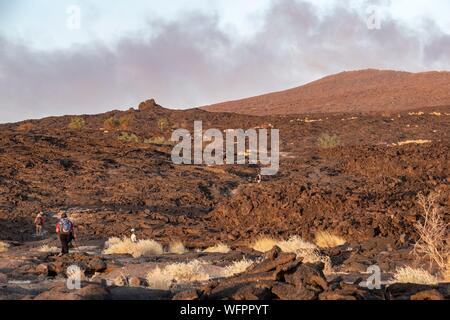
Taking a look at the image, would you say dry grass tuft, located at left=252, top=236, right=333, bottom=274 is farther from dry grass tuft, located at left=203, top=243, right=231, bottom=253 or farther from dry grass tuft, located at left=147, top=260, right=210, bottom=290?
dry grass tuft, located at left=147, top=260, right=210, bottom=290

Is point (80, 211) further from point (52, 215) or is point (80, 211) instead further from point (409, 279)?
point (409, 279)

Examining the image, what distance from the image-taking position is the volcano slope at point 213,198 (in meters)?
17.4

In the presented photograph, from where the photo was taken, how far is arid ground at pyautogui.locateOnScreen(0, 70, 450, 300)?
1030cm

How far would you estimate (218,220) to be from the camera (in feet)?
82.6

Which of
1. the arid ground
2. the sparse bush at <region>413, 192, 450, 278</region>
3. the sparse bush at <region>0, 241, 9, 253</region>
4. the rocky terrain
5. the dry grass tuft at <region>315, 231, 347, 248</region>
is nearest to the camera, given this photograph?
the arid ground

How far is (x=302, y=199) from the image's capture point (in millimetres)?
24172

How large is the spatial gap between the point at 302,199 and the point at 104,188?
11.4 m

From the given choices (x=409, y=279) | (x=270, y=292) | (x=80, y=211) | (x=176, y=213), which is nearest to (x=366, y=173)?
(x=176, y=213)

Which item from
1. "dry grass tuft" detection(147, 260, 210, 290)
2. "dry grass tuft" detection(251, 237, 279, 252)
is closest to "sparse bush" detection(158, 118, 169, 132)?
"dry grass tuft" detection(251, 237, 279, 252)

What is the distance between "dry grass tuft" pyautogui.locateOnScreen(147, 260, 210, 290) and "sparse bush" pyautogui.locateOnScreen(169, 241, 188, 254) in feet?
18.2

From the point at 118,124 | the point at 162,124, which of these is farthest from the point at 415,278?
the point at 118,124

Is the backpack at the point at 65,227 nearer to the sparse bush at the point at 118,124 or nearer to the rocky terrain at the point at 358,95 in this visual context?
the sparse bush at the point at 118,124

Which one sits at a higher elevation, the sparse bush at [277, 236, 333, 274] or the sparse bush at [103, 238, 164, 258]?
the sparse bush at [277, 236, 333, 274]

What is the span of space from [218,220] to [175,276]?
12324 millimetres
